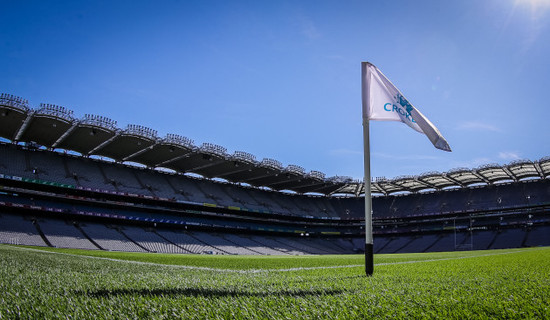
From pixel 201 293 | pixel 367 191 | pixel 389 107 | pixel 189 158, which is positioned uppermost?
pixel 189 158

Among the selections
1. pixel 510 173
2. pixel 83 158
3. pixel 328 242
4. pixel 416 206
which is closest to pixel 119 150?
pixel 83 158

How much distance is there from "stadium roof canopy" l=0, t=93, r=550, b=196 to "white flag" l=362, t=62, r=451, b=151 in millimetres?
37667

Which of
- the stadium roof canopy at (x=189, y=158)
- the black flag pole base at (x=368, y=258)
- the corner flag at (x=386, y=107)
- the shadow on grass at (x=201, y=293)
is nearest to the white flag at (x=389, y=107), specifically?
the corner flag at (x=386, y=107)

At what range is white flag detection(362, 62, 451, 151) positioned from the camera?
5676mm

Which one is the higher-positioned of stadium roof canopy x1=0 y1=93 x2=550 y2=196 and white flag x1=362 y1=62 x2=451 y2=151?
stadium roof canopy x1=0 y1=93 x2=550 y2=196

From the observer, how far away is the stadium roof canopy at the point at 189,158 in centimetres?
3675

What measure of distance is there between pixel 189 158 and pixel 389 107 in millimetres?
45481

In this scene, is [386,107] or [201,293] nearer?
[201,293]

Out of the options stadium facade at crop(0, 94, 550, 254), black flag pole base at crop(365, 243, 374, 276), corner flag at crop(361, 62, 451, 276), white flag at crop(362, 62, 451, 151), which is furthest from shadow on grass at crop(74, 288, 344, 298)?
stadium facade at crop(0, 94, 550, 254)

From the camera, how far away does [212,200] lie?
184 ft

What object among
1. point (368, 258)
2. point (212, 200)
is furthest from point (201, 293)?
point (212, 200)

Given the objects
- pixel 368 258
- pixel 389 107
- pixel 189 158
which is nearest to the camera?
pixel 368 258

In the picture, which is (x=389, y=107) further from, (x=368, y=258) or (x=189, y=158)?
(x=189, y=158)

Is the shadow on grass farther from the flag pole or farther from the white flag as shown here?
the white flag
